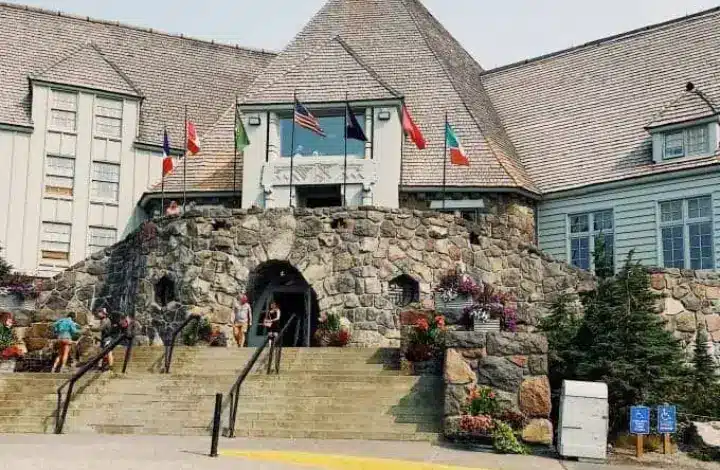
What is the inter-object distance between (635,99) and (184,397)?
18.0m

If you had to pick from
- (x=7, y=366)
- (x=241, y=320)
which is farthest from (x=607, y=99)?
(x=7, y=366)

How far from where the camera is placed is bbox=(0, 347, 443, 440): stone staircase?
15273mm

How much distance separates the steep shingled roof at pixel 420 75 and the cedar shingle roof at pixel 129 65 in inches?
166

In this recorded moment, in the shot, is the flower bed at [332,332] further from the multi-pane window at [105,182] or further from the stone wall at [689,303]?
the multi-pane window at [105,182]

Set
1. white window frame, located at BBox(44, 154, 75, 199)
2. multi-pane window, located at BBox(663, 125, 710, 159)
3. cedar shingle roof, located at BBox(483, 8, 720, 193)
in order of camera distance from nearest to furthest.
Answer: multi-pane window, located at BBox(663, 125, 710, 159), cedar shingle roof, located at BBox(483, 8, 720, 193), white window frame, located at BBox(44, 154, 75, 199)

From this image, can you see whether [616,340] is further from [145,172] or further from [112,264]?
[145,172]

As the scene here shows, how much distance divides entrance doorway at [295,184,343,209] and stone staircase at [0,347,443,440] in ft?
28.9

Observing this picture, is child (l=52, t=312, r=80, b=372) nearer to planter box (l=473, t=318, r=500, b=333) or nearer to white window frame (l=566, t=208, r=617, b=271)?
planter box (l=473, t=318, r=500, b=333)

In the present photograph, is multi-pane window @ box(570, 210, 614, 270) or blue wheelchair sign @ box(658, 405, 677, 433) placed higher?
multi-pane window @ box(570, 210, 614, 270)

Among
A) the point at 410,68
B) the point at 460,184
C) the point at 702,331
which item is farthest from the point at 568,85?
the point at 702,331

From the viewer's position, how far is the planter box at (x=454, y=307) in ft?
57.9

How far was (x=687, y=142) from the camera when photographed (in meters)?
25.6

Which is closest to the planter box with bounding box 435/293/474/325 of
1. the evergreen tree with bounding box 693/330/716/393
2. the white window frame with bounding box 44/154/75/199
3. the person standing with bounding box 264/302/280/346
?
the person standing with bounding box 264/302/280/346

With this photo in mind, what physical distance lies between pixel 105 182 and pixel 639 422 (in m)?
21.2
